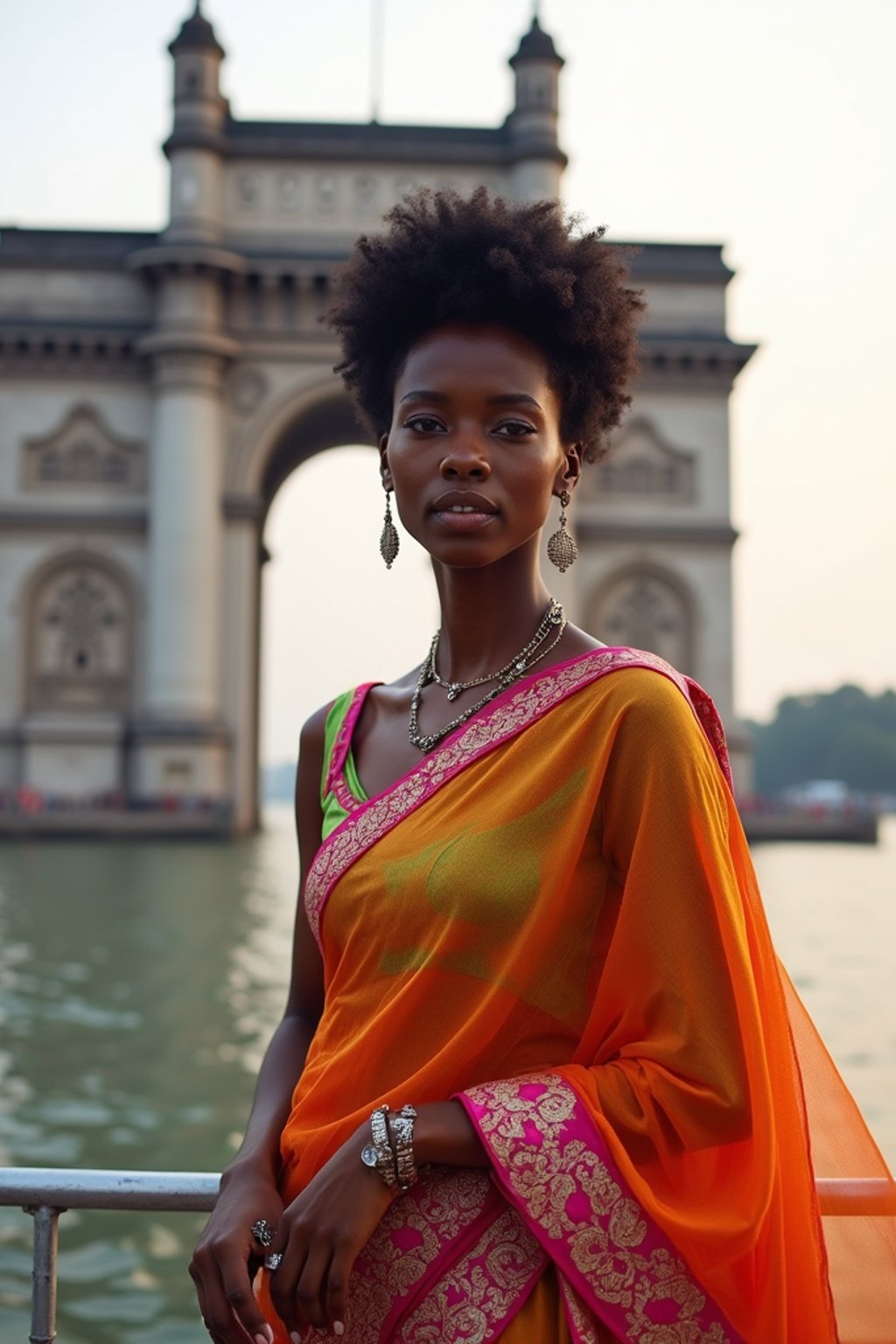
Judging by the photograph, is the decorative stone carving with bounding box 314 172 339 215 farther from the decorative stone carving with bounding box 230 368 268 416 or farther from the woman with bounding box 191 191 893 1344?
the woman with bounding box 191 191 893 1344

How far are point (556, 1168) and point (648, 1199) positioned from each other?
0.30 feet

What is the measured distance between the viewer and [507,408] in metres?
1.67

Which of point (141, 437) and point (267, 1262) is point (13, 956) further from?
point (141, 437)

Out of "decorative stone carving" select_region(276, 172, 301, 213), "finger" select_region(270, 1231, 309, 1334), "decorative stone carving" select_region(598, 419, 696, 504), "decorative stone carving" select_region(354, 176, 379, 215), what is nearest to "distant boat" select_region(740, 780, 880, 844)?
"decorative stone carving" select_region(598, 419, 696, 504)

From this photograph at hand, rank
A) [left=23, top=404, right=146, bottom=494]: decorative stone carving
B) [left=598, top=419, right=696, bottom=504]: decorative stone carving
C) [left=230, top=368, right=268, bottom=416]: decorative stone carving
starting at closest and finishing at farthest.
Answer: [left=23, top=404, right=146, bottom=494]: decorative stone carving < [left=230, top=368, right=268, bottom=416]: decorative stone carving < [left=598, top=419, right=696, bottom=504]: decorative stone carving

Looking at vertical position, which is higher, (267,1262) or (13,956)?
(267,1262)

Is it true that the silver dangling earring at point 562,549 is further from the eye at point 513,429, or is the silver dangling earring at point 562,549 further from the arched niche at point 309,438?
the arched niche at point 309,438

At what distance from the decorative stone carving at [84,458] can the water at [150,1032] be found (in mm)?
13720

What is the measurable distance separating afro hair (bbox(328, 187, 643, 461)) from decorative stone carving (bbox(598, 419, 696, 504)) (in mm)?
27263

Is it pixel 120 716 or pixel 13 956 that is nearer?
pixel 13 956

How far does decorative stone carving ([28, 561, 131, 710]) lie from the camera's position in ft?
91.2

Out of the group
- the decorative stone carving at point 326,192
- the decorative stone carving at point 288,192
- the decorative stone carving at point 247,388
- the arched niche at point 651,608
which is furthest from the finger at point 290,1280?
the decorative stone carving at point 288,192

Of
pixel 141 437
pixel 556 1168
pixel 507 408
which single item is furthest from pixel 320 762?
pixel 141 437

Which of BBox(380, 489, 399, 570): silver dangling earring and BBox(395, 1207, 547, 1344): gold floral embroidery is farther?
BBox(380, 489, 399, 570): silver dangling earring
